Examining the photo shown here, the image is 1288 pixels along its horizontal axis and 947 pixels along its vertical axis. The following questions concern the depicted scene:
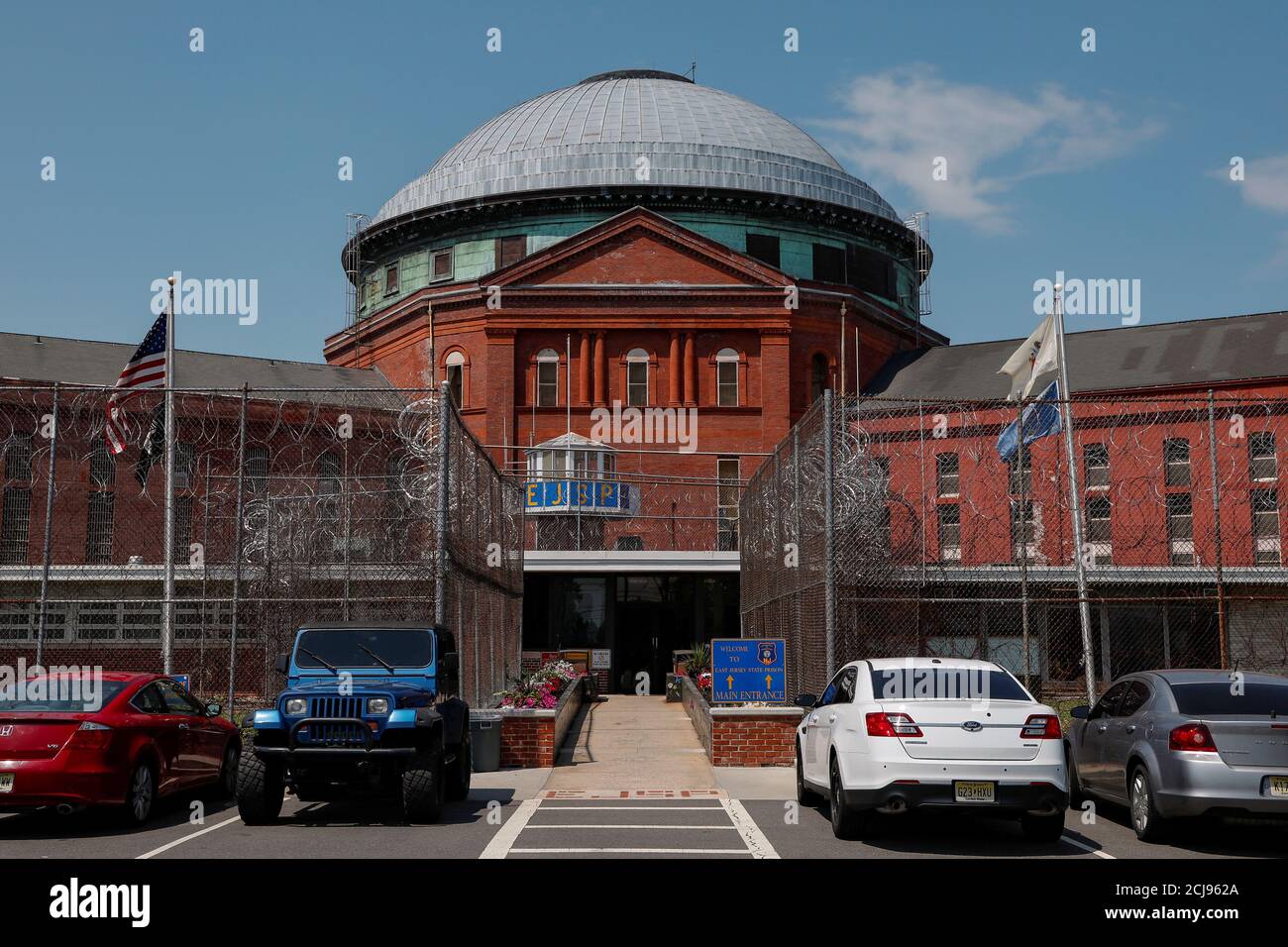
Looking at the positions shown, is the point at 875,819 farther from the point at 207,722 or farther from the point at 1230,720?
the point at 207,722

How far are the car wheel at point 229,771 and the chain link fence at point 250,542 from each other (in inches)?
113

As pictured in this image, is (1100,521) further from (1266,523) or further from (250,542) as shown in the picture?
(250,542)

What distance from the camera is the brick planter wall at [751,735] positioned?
744 inches

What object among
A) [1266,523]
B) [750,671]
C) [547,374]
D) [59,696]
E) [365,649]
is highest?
[547,374]

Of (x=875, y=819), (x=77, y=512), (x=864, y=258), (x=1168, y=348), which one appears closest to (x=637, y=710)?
(x=77, y=512)

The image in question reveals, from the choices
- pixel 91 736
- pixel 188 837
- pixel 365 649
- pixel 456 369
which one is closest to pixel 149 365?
pixel 365 649

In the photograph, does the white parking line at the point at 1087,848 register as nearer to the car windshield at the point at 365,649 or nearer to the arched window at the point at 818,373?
the car windshield at the point at 365,649

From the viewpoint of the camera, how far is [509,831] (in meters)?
12.8

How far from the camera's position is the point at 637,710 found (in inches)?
1206

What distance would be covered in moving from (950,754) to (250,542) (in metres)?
22.1

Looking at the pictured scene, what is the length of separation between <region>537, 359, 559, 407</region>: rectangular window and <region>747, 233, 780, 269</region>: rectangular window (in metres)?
9.43

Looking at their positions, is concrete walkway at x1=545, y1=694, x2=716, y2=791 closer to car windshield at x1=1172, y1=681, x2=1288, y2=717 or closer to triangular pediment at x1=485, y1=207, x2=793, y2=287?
car windshield at x1=1172, y1=681, x2=1288, y2=717

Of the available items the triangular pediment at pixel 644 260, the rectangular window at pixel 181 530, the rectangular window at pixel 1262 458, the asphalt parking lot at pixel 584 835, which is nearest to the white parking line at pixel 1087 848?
the asphalt parking lot at pixel 584 835
